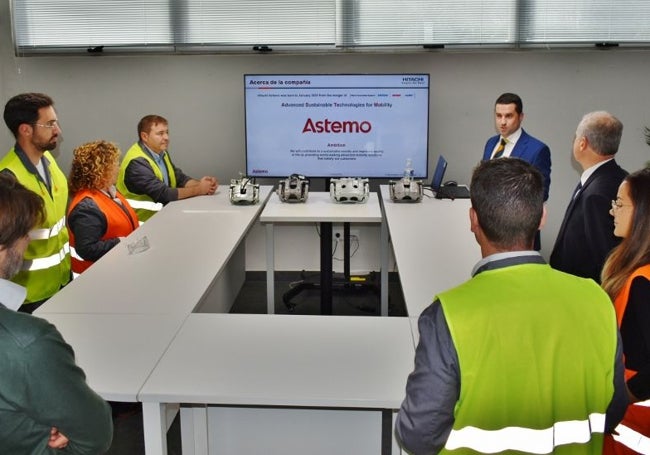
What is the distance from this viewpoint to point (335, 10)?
5.45 metres

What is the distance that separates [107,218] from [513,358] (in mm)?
2818

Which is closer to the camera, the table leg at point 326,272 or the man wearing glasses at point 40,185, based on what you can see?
the man wearing glasses at point 40,185

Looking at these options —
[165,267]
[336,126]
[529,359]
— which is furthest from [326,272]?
[529,359]

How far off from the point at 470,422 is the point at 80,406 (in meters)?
0.81

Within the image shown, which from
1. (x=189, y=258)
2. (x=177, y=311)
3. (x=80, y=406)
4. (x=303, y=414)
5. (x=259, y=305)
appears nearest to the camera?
(x=80, y=406)

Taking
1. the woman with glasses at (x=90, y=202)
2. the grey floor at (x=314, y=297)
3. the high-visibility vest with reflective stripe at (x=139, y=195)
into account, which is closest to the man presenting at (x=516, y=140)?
the grey floor at (x=314, y=297)

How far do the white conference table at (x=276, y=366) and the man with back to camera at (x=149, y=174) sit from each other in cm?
221

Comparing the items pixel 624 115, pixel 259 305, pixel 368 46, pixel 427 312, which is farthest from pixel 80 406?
pixel 624 115

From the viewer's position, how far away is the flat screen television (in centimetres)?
534

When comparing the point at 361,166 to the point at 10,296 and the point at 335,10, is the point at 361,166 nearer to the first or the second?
the point at 335,10

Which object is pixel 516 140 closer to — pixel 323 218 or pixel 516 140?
pixel 516 140

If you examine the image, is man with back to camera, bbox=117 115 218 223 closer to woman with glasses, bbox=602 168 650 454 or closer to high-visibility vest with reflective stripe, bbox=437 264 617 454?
woman with glasses, bbox=602 168 650 454

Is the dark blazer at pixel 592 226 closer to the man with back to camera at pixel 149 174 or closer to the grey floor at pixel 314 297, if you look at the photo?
the grey floor at pixel 314 297

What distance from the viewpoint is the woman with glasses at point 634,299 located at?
6.18 feet
